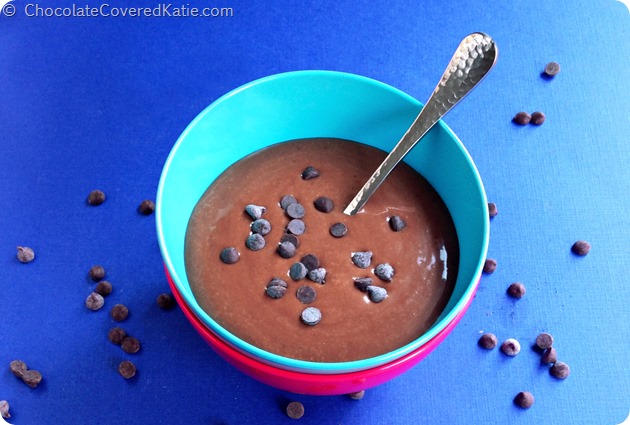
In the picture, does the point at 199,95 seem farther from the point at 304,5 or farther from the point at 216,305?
the point at 216,305

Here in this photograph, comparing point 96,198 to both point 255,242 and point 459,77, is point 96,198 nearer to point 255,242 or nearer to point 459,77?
point 255,242

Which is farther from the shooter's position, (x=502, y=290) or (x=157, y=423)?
(x=502, y=290)

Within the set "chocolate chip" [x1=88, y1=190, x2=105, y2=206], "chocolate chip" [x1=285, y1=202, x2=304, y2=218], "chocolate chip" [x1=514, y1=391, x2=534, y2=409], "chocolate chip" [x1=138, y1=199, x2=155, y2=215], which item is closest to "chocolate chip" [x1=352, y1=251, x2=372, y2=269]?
"chocolate chip" [x1=285, y1=202, x2=304, y2=218]

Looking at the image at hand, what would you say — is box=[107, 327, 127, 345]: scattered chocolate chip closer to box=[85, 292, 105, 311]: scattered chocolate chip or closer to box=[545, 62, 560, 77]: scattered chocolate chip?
box=[85, 292, 105, 311]: scattered chocolate chip

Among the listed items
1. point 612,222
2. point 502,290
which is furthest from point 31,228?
point 612,222

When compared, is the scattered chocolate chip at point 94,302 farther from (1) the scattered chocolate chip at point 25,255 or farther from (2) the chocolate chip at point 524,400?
(2) the chocolate chip at point 524,400

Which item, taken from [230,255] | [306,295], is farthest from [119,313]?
[306,295]
